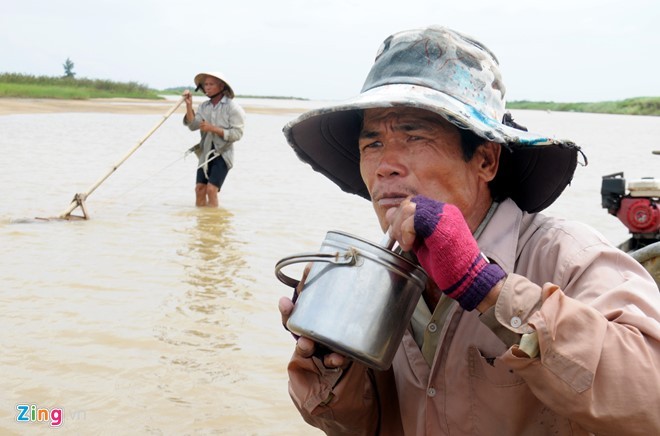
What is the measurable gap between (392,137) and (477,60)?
0.95ft

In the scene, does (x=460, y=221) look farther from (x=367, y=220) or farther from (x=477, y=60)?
(x=367, y=220)

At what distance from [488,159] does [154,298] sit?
185 inches

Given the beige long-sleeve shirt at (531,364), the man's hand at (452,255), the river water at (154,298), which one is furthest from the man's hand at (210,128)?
the man's hand at (452,255)

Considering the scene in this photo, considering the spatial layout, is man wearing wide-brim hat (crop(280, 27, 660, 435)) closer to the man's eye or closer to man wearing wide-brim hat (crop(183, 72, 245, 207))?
the man's eye

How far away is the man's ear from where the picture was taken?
81.0 inches

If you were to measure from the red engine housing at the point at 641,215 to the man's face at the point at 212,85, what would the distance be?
655 centimetres

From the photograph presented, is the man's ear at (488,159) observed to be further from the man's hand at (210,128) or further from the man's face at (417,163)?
the man's hand at (210,128)

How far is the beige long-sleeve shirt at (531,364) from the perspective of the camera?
4.85 feet

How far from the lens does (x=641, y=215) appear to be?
4930mm

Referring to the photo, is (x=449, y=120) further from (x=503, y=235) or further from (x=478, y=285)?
(x=478, y=285)

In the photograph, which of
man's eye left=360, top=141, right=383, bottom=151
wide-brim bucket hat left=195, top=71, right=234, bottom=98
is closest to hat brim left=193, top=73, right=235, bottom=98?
wide-brim bucket hat left=195, top=71, right=234, bottom=98

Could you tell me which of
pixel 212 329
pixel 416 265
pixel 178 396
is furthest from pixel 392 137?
pixel 212 329

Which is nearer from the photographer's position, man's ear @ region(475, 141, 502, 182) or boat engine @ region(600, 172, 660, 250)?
man's ear @ region(475, 141, 502, 182)

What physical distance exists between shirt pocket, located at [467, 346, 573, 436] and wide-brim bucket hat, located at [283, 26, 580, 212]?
1.75 ft
